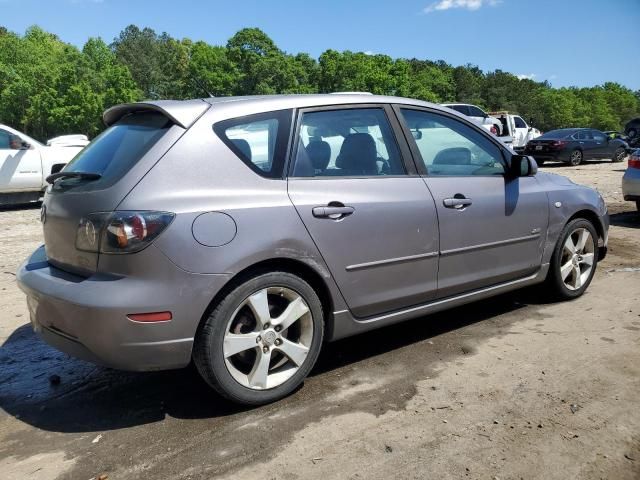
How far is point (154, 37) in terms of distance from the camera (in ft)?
368

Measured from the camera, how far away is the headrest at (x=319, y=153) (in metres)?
3.36

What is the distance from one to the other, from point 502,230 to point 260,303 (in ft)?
6.63

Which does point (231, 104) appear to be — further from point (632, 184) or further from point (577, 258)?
point (632, 184)

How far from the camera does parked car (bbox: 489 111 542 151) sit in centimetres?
2307

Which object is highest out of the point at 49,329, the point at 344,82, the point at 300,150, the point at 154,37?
the point at 154,37

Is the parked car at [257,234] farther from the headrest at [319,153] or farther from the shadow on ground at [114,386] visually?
the shadow on ground at [114,386]

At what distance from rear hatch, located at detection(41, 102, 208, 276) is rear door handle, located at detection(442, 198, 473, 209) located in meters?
1.69

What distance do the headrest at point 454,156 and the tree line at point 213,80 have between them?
10687 millimetres

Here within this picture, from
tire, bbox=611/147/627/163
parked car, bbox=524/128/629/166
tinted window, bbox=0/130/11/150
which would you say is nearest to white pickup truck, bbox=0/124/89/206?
tinted window, bbox=0/130/11/150

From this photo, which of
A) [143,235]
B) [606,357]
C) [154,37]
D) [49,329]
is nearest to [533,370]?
[606,357]

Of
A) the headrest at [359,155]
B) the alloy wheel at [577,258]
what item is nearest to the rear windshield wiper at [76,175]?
the headrest at [359,155]

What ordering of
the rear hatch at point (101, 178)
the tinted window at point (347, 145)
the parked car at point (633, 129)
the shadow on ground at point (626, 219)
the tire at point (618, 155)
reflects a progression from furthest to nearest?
the parked car at point (633, 129)
the tire at point (618, 155)
the shadow on ground at point (626, 219)
the tinted window at point (347, 145)
the rear hatch at point (101, 178)

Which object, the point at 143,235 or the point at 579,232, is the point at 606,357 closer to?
the point at 579,232

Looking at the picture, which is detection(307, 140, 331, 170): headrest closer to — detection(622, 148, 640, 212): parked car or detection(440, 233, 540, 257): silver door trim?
detection(440, 233, 540, 257): silver door trim
